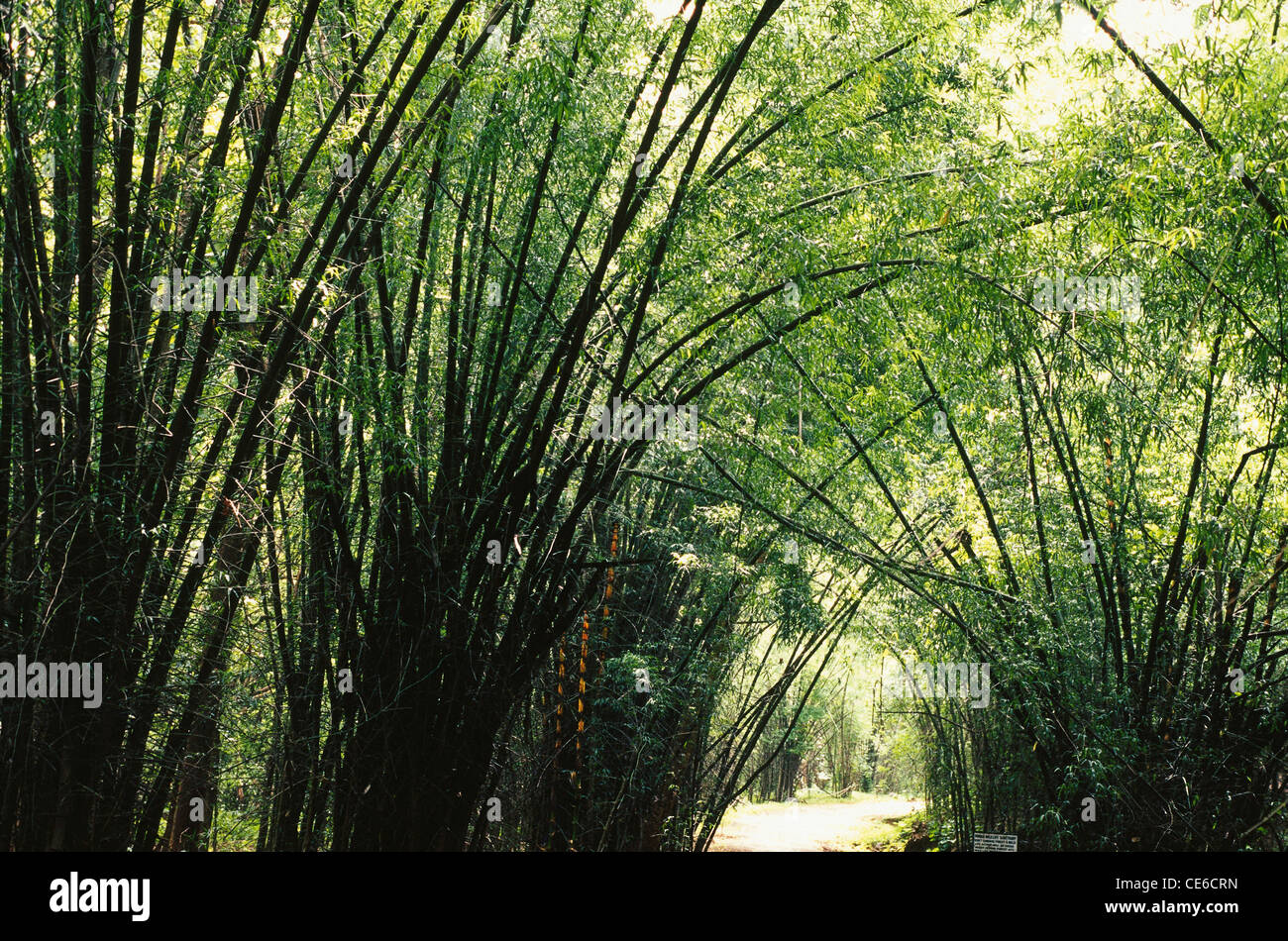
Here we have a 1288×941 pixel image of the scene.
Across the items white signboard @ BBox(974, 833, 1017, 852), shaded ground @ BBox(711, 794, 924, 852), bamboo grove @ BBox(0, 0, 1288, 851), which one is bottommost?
shaded ground @ BBox(711, 794, 924, 852)

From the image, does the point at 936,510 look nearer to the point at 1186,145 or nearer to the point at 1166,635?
the point at 1166,635

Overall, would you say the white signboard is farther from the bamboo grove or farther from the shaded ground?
the shaded ground

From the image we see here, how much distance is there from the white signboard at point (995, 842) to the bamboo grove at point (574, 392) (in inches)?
12.8

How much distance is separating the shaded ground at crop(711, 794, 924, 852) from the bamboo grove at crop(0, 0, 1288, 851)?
11.9 feet

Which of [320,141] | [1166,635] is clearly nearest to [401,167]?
[320,141]

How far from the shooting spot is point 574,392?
405 centimetres

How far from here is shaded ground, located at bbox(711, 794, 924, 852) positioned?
29.9 ft

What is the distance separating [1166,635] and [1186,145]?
7.98ft

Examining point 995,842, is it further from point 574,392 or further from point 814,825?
point 814,825

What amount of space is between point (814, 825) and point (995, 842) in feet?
20.4

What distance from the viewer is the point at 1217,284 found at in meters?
3.77

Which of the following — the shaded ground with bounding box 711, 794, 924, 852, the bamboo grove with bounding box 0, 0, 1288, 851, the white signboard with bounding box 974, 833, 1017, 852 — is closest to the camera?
the bamboo grove with bounding box 0, 0, 1288, 851

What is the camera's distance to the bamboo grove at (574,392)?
2889mm

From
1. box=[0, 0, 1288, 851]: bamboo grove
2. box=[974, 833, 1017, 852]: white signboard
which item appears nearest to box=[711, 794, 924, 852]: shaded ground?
box=[974, 833, 1017, 852]: white signboard
